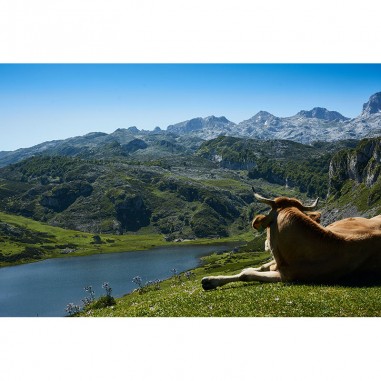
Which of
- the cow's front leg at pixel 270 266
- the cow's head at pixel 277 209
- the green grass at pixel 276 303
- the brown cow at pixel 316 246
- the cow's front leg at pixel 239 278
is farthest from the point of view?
the cow's front leg at pixel 270 266

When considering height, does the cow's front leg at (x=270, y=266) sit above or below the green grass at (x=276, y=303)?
above

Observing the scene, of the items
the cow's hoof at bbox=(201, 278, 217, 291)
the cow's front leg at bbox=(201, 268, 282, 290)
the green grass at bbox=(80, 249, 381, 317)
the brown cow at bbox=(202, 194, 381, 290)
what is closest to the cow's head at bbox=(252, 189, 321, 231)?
the brown cow at bbox=(202, 194, 381, 290)

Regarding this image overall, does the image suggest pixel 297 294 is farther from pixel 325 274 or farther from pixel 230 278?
pixel 230 278

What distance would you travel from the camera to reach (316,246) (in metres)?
16.1

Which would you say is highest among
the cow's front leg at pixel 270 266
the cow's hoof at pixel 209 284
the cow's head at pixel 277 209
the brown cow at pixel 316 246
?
the cow's head at pixel 277 209

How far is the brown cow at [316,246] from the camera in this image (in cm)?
1611

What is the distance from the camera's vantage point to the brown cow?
634 inches

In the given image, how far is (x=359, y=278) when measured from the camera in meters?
16.5

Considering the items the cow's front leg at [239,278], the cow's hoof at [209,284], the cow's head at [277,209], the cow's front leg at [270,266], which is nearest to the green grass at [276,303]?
the cow's front leg at [239,278]

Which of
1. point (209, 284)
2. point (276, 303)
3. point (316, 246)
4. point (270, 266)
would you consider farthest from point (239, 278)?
point (276, 303)

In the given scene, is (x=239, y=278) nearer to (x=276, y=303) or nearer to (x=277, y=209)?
(x=277, y=209)

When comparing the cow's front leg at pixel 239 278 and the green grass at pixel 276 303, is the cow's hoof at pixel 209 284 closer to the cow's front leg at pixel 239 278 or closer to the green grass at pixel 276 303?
the cow's front leg at pixel 239 278
